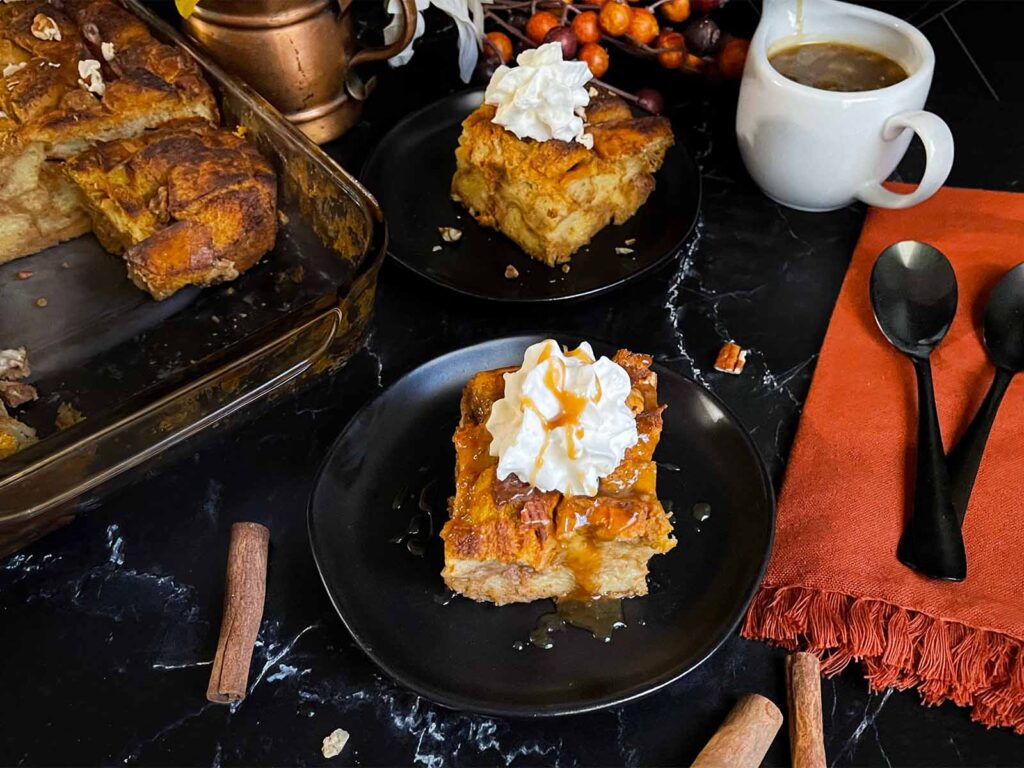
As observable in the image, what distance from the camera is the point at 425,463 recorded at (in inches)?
58.8

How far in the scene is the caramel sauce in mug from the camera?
70.3 inches

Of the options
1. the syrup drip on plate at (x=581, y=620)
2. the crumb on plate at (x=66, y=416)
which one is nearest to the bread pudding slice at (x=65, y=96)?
the crumb on plate at (x=66, y=416)

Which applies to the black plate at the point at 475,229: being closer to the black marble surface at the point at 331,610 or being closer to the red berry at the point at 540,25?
the black marble surface at the point at 331,610

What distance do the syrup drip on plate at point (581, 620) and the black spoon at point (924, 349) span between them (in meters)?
0.43

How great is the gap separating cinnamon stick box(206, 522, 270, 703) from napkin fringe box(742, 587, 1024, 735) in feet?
2.27

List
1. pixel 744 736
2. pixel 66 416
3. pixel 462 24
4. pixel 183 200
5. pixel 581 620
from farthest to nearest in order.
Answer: pixel 462 24 < pixel 183 200 < pixel 66 416 < pixel 581 620 < pixel 744 736

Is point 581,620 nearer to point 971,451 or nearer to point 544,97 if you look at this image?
point 971,451

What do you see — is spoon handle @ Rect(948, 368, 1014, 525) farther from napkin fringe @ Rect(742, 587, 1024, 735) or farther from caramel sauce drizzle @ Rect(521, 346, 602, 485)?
caramel sauce drizzle @ Rect(521, 346, 602, 485)

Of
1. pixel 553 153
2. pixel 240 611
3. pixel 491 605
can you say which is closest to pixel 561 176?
pixel 553 153

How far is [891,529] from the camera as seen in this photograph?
142 cm

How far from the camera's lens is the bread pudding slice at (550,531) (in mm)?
1259

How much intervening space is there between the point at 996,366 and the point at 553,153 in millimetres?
844

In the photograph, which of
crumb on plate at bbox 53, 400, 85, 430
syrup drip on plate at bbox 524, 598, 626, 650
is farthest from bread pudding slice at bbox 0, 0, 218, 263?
syrup drip on plate at bbox 524, 598, 626, 650

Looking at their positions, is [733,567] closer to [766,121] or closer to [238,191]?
[766,121]
